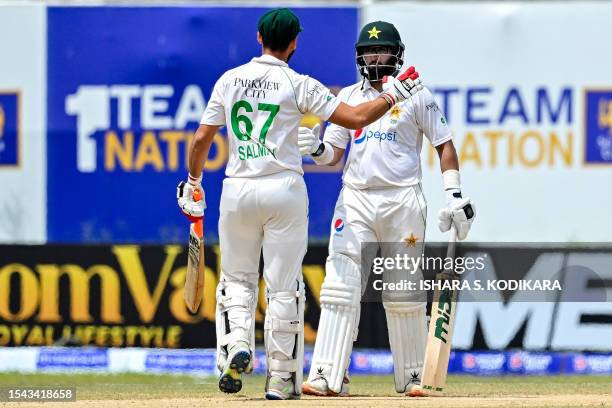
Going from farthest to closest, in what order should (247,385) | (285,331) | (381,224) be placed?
1. (247,385)
2. (381,224)
3. (285,331)

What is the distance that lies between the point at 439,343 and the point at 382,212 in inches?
34.4

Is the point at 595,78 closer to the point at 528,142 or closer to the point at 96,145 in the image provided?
the point at 528,142

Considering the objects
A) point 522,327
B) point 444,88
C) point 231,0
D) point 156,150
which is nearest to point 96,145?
point 156,150

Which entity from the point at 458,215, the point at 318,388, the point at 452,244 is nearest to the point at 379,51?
the point at 458,215

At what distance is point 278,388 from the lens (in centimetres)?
905

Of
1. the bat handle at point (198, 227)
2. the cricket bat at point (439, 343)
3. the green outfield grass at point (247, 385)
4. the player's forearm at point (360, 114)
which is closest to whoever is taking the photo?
the player's forearm at point (360, 114)

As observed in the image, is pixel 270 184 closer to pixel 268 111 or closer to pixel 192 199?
pixel 268 111

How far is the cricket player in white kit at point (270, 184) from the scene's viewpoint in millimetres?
8914

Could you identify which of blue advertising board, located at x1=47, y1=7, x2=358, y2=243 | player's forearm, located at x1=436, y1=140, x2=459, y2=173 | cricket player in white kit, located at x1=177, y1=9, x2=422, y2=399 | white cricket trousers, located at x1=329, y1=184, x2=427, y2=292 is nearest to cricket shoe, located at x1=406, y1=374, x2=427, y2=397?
white cricket trousers, located at x1=329, y1=184, x2=427, y2=292

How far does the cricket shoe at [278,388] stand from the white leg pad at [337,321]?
0.63 meters

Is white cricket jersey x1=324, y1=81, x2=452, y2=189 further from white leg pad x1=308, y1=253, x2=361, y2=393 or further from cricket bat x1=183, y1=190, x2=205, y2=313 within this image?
cricket bat x1=183, y1=190, x2=205, y2=313

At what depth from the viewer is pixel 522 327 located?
43.7 feet

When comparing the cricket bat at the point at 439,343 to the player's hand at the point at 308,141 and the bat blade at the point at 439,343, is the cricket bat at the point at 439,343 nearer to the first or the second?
the bat blade at the point at 439,343

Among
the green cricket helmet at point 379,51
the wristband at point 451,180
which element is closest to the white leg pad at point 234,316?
the wristband at point 451,180
